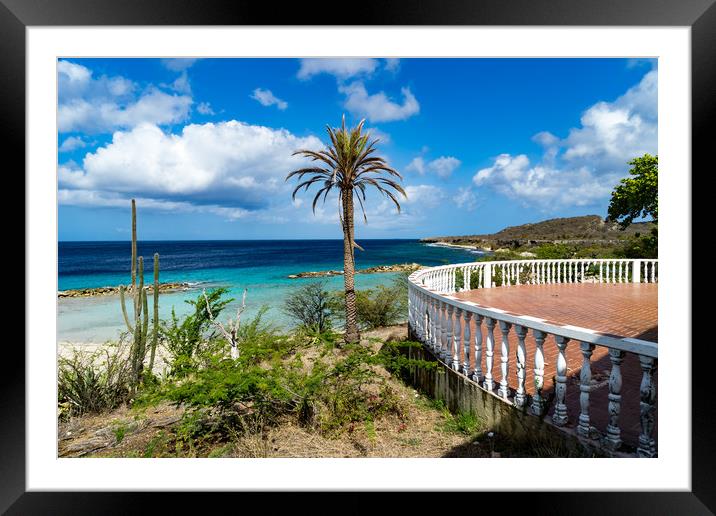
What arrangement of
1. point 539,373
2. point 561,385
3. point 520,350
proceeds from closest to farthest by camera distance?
point 561,385
point 539,373
point 520,350

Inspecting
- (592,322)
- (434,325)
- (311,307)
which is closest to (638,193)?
(592,322)

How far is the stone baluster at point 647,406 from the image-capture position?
4.97ft

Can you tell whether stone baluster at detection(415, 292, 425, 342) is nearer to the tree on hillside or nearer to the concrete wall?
the concrete wall

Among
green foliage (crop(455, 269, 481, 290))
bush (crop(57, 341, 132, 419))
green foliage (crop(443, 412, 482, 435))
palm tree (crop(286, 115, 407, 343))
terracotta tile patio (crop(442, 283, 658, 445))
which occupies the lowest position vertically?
bush (crop(57, 341, 132, 419))

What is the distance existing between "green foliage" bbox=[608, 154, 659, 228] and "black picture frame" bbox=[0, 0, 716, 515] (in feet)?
46.7

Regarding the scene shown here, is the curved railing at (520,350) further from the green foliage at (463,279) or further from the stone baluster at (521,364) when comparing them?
the green foliage at (463,279)

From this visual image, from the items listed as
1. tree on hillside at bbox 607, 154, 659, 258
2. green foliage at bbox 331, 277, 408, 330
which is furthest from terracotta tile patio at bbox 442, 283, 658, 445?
tree on hillside at bbox 607, 154, 659, 258

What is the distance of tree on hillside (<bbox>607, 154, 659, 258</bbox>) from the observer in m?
13.0

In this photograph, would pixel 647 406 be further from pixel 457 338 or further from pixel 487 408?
pixel 457 338

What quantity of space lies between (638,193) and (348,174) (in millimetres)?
13027
